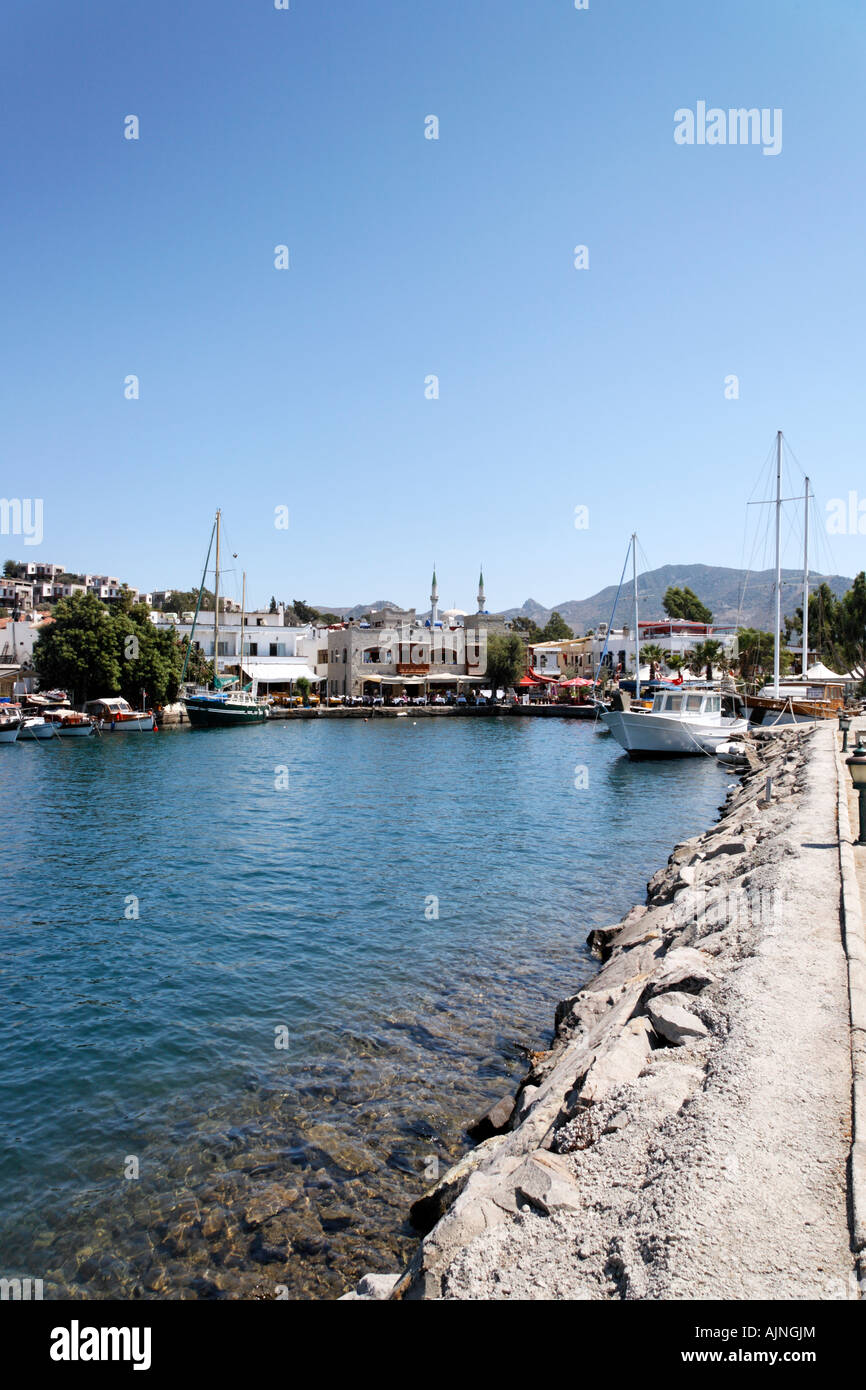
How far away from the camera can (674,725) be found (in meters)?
39.5

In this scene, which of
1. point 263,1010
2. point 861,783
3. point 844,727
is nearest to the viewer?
point 263,1010

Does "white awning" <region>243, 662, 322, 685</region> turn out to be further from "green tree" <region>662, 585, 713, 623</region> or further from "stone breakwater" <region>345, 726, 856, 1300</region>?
"stone breakwater" <region>345, 726, 856, 1300</region>

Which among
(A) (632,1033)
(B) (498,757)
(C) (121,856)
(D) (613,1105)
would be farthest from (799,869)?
(B) (498,757)

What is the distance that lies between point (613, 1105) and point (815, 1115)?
1.27 m

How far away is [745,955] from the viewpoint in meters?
8.14

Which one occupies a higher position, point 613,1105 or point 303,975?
point 613,1105

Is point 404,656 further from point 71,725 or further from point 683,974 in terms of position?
point 683,974

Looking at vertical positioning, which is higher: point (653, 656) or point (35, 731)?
point (653, 656)

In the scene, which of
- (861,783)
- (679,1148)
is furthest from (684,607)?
(679,1148)

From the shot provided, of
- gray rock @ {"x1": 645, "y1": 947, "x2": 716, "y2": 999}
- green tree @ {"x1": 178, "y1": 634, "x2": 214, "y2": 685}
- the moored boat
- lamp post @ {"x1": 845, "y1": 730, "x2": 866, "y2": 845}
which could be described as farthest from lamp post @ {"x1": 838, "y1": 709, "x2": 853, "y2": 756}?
green tree @ {"x1": 178, "y1": 634, "x2": 214, "y2": 685}

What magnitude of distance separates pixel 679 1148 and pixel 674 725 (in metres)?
36.1

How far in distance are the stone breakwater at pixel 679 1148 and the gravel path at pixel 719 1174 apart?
0.03 ft

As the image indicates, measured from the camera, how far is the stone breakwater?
12.9 feet
